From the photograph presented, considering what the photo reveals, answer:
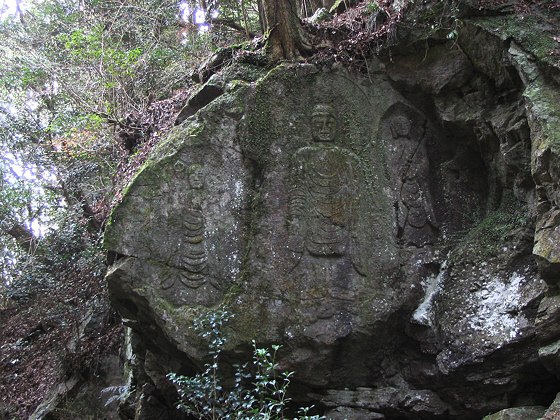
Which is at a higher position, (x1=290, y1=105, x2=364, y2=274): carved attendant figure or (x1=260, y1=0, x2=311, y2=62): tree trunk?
(x1=260, y1=0, x2=311, y2=62): tree trunk

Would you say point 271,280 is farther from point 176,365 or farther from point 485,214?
point 485,214

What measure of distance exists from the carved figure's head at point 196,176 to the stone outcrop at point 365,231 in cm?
Result: 2

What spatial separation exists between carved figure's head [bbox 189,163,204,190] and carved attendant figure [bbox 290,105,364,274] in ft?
3.52

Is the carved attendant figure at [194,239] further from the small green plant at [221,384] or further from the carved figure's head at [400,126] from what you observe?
the carved figure's head at [400,126]

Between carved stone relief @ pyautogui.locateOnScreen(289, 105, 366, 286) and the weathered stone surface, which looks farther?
carved stone relief @ pyautogui.locateOnScreen(289, 105, 366, 286)

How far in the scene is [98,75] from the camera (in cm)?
882

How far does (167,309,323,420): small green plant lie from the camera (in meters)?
4.59

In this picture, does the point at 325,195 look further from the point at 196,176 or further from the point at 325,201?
the point at 196,176

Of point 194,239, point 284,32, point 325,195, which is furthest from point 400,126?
point 194,239

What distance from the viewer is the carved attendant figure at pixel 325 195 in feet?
18.3

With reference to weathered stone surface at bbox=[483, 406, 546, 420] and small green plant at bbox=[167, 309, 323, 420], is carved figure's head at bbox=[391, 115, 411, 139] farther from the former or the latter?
weathered stone surface at bbox=[483, 406, 546, 420]

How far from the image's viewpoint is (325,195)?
18.9 ft

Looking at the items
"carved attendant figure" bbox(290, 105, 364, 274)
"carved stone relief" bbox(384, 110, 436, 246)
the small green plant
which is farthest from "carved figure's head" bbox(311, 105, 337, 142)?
the small green plant

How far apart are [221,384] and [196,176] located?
2342mm
